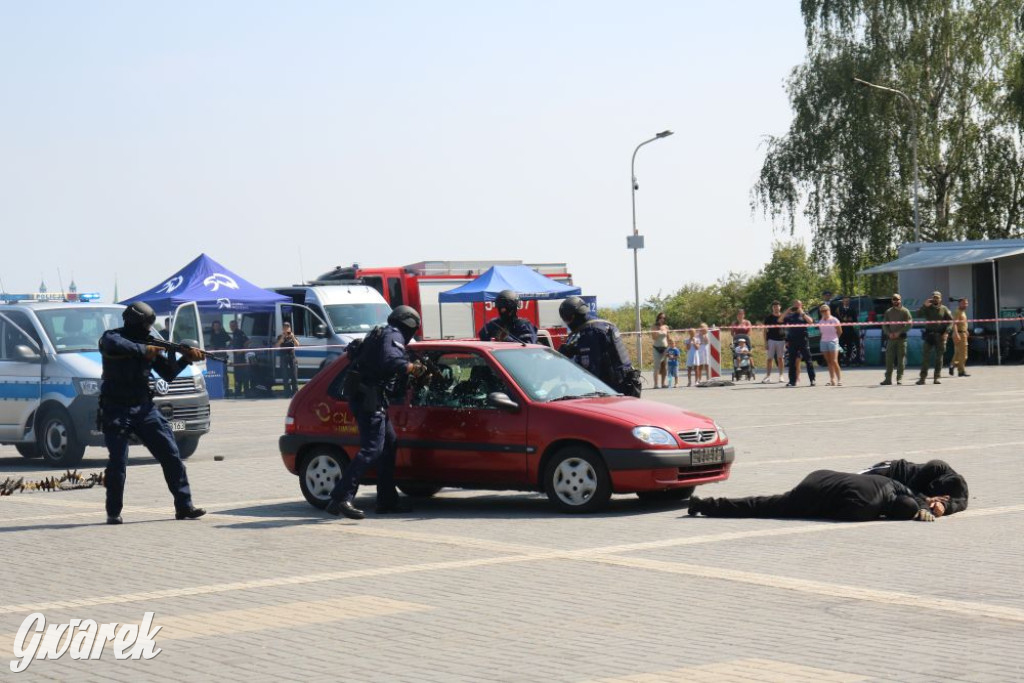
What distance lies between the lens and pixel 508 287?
38.3m

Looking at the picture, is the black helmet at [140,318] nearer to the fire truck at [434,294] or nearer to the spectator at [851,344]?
the fire truck at [434,294]

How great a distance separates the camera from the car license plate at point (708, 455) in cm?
1265

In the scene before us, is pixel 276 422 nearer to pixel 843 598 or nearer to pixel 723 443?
pixel 723 443

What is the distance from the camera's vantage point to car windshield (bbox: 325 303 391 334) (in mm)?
36594

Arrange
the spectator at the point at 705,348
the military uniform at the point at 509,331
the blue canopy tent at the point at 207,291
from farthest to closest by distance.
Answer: the spectator at the point at 705,348, the blue canopy tent at the point at 207,291, the military uniform at the point at 509,331

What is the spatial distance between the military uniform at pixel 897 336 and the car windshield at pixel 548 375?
1785 cm

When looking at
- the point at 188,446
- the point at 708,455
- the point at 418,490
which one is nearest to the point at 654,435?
the point at 708,455

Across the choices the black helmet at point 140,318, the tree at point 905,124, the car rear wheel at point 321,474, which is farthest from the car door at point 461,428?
the tree at point 905,124

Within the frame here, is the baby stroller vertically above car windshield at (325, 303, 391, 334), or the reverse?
car windshield at (325, 303, 391, 334)

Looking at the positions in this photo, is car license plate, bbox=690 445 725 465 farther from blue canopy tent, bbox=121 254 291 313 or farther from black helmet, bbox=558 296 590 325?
blue canopy tent, bbox=121 254 291 313

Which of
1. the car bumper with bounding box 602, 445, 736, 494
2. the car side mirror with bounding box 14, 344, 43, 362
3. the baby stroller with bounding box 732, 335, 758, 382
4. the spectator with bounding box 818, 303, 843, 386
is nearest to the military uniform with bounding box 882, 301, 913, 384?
the spectator with bounding box 818, 303, 843, 386

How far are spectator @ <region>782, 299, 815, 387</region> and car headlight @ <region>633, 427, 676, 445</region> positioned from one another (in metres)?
19.3

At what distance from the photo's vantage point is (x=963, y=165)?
172ft

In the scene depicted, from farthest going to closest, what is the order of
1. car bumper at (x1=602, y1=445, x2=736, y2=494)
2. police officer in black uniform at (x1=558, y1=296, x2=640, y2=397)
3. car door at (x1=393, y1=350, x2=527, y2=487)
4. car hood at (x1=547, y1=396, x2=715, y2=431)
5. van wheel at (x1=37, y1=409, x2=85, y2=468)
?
van wheel at (x1=37, y1=409, x2=85, y2=468)
police officer in black uniform at (x1=558, y1=296, x2=640, y2=397)
car door at (x1=393, y1=350, x2=527, y2=487)
car hood at (x1=547, y1=396, x2=715, y2=431)
car bumper at (x1=602, y1=445, x2=736, y2=494)
